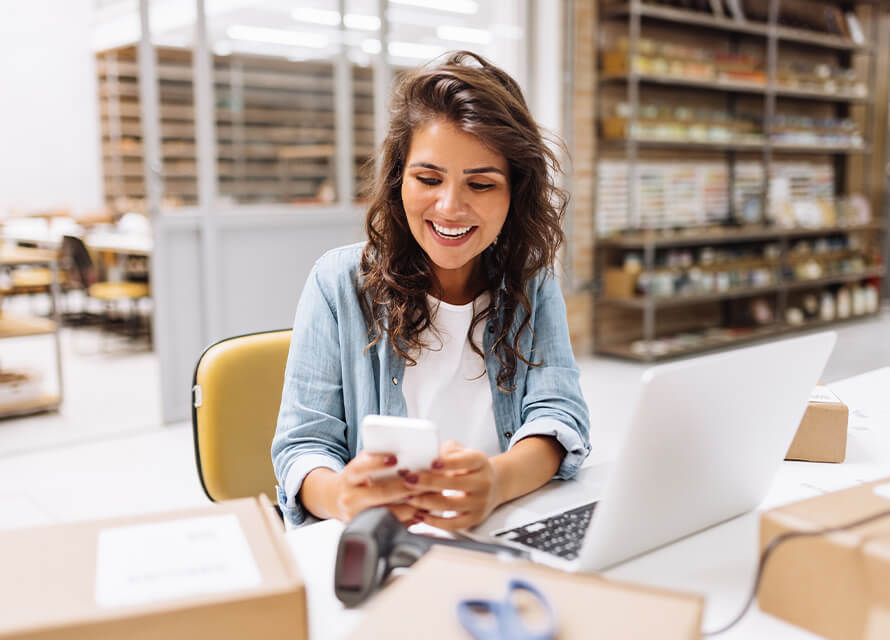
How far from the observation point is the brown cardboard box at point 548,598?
63cm

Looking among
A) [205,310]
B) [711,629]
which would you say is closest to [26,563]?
[711,629]

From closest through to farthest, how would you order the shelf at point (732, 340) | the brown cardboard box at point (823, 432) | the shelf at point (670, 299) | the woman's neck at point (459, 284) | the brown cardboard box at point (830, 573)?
the brown cardboard box at point (830, 573) → the brown cardboard box at point (823, 432) → the woman's neck at point (459, 284) → the shelf at point (670, 299) → the shelf at point (732, 340)

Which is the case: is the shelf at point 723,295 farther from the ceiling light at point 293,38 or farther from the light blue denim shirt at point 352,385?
the light blue denim shirt at point 352,385

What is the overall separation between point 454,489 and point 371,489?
11 centimetres

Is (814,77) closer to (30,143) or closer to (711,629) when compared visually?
(711,629)

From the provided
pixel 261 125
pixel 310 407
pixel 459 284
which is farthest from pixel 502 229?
pixel 261 125

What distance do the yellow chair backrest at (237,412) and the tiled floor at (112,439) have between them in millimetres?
861

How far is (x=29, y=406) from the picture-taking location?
400 centimetres

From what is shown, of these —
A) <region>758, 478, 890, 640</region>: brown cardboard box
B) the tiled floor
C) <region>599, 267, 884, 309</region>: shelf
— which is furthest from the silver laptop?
<region>599, 267, 884, 309</region>: shelf

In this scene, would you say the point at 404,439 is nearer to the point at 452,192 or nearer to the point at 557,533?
the point at 557,533

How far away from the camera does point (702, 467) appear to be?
3.00ft

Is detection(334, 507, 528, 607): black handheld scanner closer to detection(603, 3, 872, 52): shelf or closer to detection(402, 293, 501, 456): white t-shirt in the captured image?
detection(402, 293, 501, 456): white t-shirt

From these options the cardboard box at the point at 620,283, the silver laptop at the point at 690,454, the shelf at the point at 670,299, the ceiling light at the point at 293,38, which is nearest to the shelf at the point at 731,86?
the cardboard box at the point at 620,283

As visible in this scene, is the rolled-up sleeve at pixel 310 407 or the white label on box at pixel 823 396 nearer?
the rolled-up sleeve at pixel 310 407
